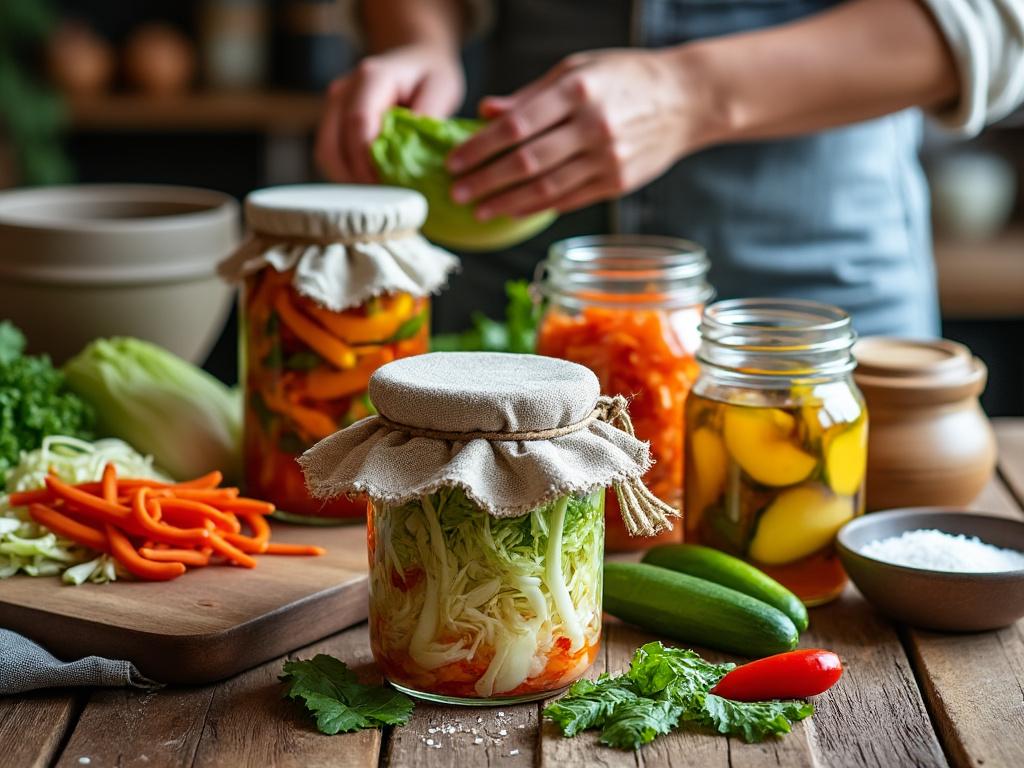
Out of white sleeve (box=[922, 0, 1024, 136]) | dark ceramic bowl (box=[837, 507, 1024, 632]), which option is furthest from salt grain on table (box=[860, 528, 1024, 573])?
white sleeve (box=[922, 0, 1024, 136])

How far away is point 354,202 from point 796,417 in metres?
0.55

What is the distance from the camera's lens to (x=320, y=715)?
1067 mm

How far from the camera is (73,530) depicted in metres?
1.29

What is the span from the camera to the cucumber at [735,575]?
48.4 inches

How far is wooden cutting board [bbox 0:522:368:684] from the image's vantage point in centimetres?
115

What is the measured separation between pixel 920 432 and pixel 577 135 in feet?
1.77

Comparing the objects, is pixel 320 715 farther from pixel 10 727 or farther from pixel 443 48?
pixel 443 48

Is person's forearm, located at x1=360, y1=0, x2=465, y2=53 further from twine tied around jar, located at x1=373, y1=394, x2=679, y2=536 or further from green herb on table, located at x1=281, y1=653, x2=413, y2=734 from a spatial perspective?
green herb on table, located at x1=281, y1=653, x2=413, y2=734

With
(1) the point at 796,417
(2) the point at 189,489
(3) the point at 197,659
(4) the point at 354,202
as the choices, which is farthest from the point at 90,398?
(1) the point at 796,417

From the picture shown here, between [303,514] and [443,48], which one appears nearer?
[303,514]

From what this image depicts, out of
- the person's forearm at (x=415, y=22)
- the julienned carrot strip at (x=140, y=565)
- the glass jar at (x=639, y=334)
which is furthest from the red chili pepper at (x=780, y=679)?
the person's forearm at (x=415, y=22)

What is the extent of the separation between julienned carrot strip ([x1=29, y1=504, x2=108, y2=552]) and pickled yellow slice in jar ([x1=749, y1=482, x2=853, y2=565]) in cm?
65

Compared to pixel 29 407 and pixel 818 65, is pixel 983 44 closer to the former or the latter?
pixel 818 65

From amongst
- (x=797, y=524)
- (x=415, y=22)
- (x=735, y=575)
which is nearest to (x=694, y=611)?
(x=735, y=575)
